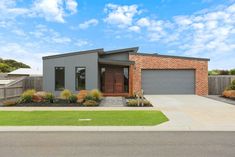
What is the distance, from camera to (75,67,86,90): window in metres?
23.5

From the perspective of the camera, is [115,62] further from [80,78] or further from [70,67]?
[70,67]

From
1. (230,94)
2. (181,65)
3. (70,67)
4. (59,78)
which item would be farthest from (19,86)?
(230,94)

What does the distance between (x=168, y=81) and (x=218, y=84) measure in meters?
4.92

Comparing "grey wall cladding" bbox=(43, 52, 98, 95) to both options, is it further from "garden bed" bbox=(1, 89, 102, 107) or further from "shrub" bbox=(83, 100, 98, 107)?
"shrub" bbox=(83, 100, 98, 107)

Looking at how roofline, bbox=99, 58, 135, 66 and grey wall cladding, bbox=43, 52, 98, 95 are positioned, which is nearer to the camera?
grey wall cladding, bbox=43, 52, 98, 95

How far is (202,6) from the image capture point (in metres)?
20.3

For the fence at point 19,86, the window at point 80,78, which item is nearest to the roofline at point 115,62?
the window at point 80,78

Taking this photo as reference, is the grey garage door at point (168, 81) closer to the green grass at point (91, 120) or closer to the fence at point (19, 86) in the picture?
the fence at point (19, 86)

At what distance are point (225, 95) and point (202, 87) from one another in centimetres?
269
